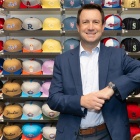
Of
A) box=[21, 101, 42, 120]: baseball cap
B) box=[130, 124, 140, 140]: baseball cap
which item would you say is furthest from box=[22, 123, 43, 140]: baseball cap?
box=[130, 124, 140, 140]: baseball cap

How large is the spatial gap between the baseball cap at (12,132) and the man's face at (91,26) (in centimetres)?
232

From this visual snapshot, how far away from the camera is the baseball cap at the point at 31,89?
3.42 m

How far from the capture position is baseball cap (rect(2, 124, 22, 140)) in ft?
11.4

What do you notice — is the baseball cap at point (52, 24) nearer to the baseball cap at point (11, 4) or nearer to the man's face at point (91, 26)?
the baseball cap at point (11, 4)

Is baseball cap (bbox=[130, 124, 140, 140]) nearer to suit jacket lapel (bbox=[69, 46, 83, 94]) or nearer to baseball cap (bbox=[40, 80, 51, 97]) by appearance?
baseball cap (bbox=[40, 80, 51, 97])

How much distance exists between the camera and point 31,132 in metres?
3.44

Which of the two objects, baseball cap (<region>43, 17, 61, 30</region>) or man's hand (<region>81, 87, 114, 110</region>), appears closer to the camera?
man's hand (<region>81, 87, 114, 110</region>)

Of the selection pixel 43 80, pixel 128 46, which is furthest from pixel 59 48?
pixel 128 46

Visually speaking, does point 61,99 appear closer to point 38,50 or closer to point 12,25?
point 38,50

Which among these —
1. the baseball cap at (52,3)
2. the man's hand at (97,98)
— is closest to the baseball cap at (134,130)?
the baseball cap at (52,3)

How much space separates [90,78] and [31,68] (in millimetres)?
1906

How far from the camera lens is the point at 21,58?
3.90 meters

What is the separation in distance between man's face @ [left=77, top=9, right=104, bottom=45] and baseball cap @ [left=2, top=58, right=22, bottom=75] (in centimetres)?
195

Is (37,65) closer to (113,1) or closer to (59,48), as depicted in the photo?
(59,48)
